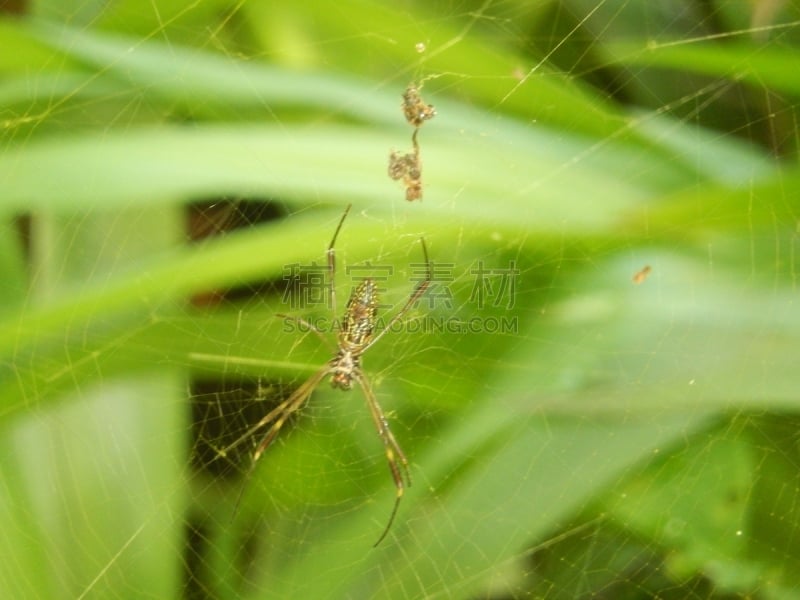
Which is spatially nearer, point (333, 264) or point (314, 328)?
point (333, 264)

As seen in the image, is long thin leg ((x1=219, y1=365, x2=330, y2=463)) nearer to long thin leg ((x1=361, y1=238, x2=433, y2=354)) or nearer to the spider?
the spider

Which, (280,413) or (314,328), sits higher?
(314,328)

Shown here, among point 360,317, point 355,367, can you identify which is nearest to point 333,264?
point 360,317

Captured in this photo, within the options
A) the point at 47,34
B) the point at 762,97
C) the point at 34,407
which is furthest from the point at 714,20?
the point at 34,407

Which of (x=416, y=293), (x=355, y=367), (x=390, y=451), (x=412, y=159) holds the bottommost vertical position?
(x=390, y=451)

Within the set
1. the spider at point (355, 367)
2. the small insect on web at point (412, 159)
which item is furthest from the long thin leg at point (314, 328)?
the small insect on web at point (412, 159)

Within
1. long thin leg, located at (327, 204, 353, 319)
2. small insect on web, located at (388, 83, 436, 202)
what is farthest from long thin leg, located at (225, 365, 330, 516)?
small insect on web, located at (388, 83, 436, 202)

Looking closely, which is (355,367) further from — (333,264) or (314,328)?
(333,264)

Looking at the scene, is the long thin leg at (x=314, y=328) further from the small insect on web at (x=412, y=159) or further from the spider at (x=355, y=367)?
the small insect on web at (x=412, y=159)
